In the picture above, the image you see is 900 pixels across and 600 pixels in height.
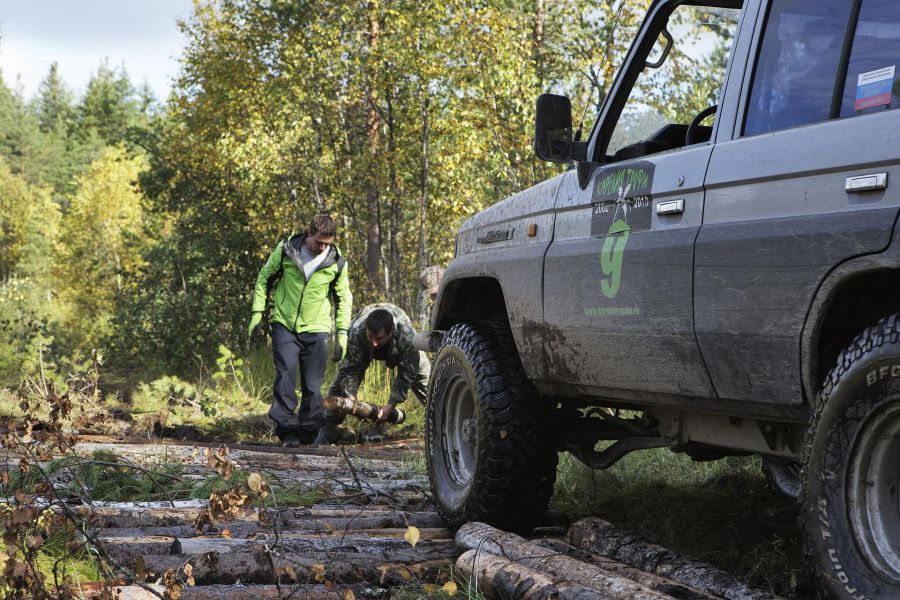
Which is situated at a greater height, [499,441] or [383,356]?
[383,356]

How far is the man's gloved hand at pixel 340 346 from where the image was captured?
10672 mm

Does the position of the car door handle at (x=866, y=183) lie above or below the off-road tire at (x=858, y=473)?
above

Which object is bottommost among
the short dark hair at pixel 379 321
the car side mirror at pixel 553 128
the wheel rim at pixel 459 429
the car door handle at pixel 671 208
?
the wheel rim at pixel 459 429

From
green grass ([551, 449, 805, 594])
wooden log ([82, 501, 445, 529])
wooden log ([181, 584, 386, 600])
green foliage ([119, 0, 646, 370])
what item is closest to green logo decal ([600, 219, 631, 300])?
green grass ([551, 449, 805, 594])

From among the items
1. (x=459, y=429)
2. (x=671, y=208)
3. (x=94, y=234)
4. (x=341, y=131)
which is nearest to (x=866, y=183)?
(x=671, y=208)

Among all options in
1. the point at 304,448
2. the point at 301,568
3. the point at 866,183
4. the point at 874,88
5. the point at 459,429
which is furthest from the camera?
the point at 304,448

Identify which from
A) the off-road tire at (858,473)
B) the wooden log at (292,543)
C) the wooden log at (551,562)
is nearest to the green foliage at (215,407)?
the wooden log at (292,543)

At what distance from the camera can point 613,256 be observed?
13.6 feet

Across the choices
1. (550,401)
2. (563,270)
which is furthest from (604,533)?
(563,270)

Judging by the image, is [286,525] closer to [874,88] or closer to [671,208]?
[671,208]

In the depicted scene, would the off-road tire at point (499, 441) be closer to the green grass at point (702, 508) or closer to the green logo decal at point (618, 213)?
the green grass at point (702, 508)

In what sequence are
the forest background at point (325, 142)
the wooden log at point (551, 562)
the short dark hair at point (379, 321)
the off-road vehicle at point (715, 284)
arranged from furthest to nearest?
the forest background at point (325, 142) → the short dark hair at point (379, 321) → the wooden log at point (551, 562) → the off-road vehicle at point (715, 284)

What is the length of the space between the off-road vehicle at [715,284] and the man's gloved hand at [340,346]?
5.07m

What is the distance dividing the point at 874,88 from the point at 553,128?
1528 mm
